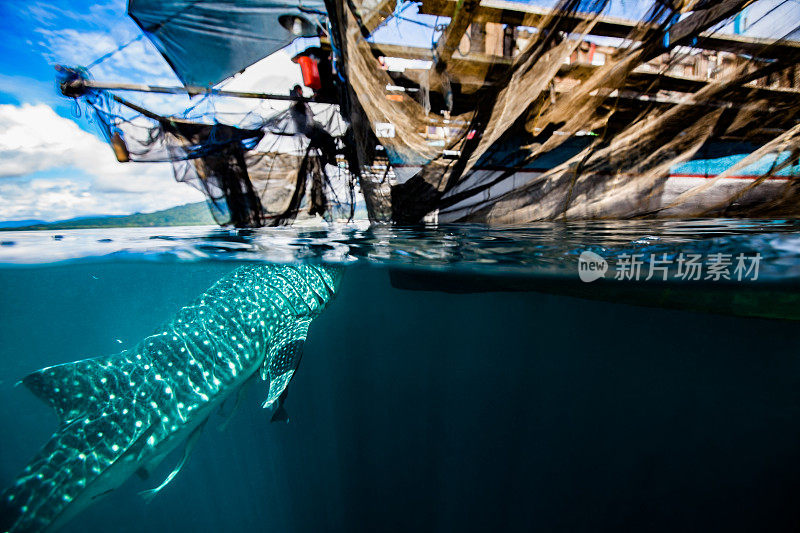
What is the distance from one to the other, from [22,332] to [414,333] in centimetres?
3136

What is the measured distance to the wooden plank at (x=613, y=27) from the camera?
331cm

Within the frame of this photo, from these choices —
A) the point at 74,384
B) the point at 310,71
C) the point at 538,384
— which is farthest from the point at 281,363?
the point at 538,384

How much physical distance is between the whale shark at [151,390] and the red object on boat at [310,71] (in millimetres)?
3470

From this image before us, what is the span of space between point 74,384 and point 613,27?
23.5 ft

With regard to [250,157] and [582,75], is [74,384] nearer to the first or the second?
[250,157]

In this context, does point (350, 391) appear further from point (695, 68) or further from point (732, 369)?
point (695, 68)

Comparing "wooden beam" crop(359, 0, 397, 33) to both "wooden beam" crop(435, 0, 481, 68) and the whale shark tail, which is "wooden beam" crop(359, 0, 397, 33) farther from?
the whale shark tail

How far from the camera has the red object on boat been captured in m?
5.63

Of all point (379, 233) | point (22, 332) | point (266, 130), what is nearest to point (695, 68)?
point (379, 233)

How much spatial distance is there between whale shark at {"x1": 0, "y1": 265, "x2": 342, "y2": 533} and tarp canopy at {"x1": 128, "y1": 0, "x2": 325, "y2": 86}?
13.5 ft

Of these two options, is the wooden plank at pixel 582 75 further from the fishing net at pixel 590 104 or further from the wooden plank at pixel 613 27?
the wooden plank at pixel 613 27

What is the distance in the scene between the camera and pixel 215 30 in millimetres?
5480

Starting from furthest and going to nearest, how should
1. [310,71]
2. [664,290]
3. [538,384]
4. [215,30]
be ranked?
[538,384]
[310,71]
[215,30]
[664,290]
